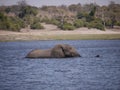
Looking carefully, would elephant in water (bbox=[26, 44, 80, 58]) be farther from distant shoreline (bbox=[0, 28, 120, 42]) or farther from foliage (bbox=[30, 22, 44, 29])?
foliage (bbox=[30, 22, 44, 29])

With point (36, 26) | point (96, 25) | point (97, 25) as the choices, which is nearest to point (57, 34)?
point (36, 26)

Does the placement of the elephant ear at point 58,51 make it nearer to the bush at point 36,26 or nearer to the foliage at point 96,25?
the foliage at point 96,25

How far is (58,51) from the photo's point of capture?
40.9 meters

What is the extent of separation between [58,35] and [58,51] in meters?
52.2

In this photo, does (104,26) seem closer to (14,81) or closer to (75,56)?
(75,56)

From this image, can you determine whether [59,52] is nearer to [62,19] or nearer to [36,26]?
[36,26]

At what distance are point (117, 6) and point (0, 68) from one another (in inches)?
4638

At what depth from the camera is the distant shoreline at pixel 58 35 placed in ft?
293

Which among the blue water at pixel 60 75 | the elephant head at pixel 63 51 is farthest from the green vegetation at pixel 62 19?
the blue water at pixel 60 75

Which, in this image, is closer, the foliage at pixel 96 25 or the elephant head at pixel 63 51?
the elephant head at pixel 63 51

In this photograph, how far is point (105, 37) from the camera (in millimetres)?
88875

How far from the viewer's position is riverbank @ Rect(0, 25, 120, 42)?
89438 millimetres

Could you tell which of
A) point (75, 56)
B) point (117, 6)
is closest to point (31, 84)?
point (75, 56)

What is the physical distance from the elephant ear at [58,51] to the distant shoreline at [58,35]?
46997mm
